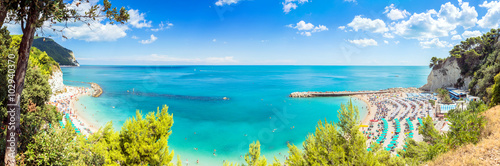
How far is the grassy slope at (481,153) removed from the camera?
7.80 meters

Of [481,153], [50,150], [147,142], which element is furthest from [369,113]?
[50,150]

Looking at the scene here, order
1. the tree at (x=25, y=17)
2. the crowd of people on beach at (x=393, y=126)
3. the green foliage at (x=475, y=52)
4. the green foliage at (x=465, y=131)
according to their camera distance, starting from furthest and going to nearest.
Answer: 1. the green foliage at (x=475, y=52)
2. the crowd of people on beach at (x=393, y=126)
3. the green foliage at (x=465, y=131)
4. the tree at (x=25, y=17)

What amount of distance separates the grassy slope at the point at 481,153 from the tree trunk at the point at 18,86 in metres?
13.7

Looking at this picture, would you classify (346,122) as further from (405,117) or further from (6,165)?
(405,117)

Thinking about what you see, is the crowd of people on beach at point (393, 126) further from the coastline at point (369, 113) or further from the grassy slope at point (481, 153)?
the grassy slope at point (481, 153)

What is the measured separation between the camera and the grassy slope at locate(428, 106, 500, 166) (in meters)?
7.80

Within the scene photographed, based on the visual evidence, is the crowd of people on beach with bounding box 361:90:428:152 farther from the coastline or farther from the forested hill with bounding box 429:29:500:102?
the forested hill with bounding box 429:29:500:102

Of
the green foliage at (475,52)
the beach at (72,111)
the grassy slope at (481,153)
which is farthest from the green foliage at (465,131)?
the green foliage at (475,52)

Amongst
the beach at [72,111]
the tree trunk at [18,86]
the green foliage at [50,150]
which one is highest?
the tree trunk at [18,86]

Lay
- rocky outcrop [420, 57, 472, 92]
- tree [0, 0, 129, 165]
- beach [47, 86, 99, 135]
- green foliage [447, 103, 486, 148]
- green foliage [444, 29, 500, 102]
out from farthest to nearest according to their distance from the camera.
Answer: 1. rocky outcrop [420, 57, 472, 92]
2. green foliage [444, 29, 500, 102]
3. beach [47, 86, 99, 135]
4. green foliage [447, 103, 486, 148]
5. tree [0, 0, 129, 165]

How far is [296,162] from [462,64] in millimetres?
68263

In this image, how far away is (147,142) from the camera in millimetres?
10078

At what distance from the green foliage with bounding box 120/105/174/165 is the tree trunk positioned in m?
4.84

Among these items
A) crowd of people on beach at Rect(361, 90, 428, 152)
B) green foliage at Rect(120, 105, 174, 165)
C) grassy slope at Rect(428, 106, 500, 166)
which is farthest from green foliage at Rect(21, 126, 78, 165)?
crowd of people on beach at Rect(361, 90, 428, 152)
